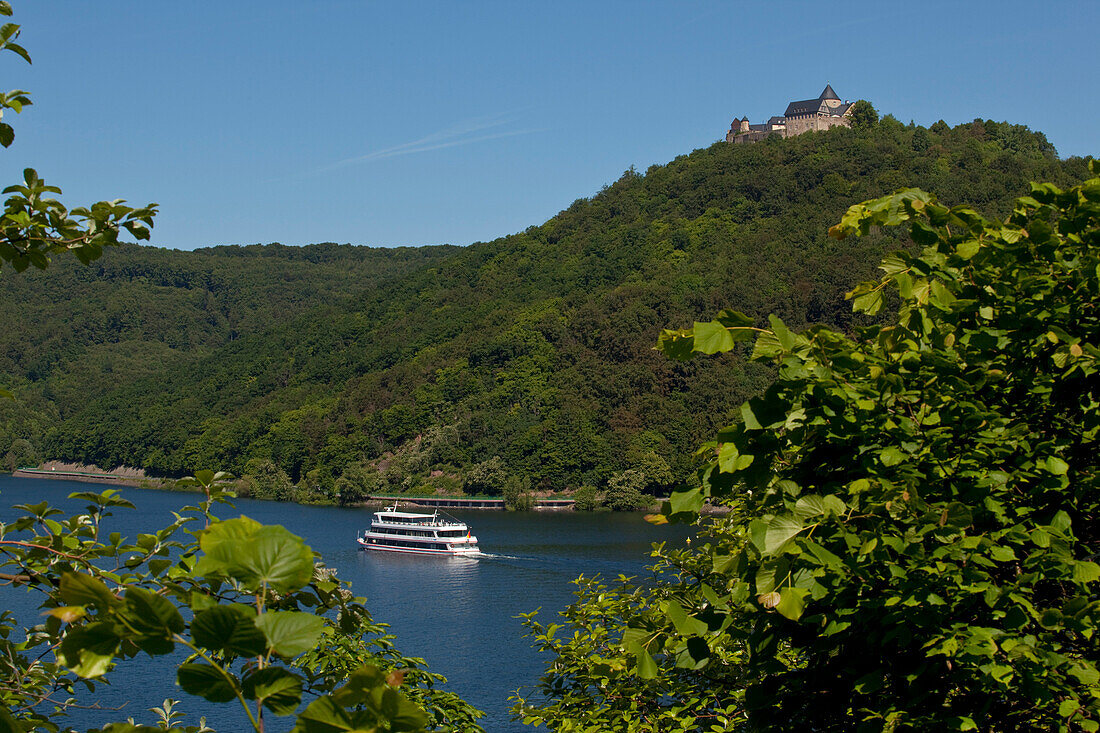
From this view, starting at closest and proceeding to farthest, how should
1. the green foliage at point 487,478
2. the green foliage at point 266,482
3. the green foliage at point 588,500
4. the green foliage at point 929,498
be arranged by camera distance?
the green foliage at point 929,498
the green foliage at point 588,500
the green foliage at point 487,478
the green foliage at point 266,482

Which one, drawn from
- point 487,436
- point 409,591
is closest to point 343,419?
point 487,436

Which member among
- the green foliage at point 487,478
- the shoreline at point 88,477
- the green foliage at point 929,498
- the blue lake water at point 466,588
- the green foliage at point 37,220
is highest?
the green foliage at point 37,220

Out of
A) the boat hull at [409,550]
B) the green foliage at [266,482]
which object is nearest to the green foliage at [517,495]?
the boat hull at [409,550]

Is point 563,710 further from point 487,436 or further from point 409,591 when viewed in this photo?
point 487,436

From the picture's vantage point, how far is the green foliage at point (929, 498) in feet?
8.59

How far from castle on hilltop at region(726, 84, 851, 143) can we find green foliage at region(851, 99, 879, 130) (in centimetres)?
79

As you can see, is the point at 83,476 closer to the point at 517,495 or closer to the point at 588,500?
the point at 517,495

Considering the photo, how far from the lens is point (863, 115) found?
107188 mm

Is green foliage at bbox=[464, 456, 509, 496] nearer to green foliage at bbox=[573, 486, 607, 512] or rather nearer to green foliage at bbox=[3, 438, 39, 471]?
green foliage at bbox=[573, 486, 607, 512]

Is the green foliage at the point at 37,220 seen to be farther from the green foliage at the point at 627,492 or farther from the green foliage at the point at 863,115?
the green foliage at the point at 863,115

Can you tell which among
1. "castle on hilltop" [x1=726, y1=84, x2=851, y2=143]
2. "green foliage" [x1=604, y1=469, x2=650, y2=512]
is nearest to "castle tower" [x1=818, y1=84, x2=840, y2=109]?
"castle on hilltop" [x1=726, y1=84, x2=851, y2=143]

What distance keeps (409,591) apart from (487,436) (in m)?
35.0

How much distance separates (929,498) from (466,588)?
34.3m

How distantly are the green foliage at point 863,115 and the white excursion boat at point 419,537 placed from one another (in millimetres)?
79948
